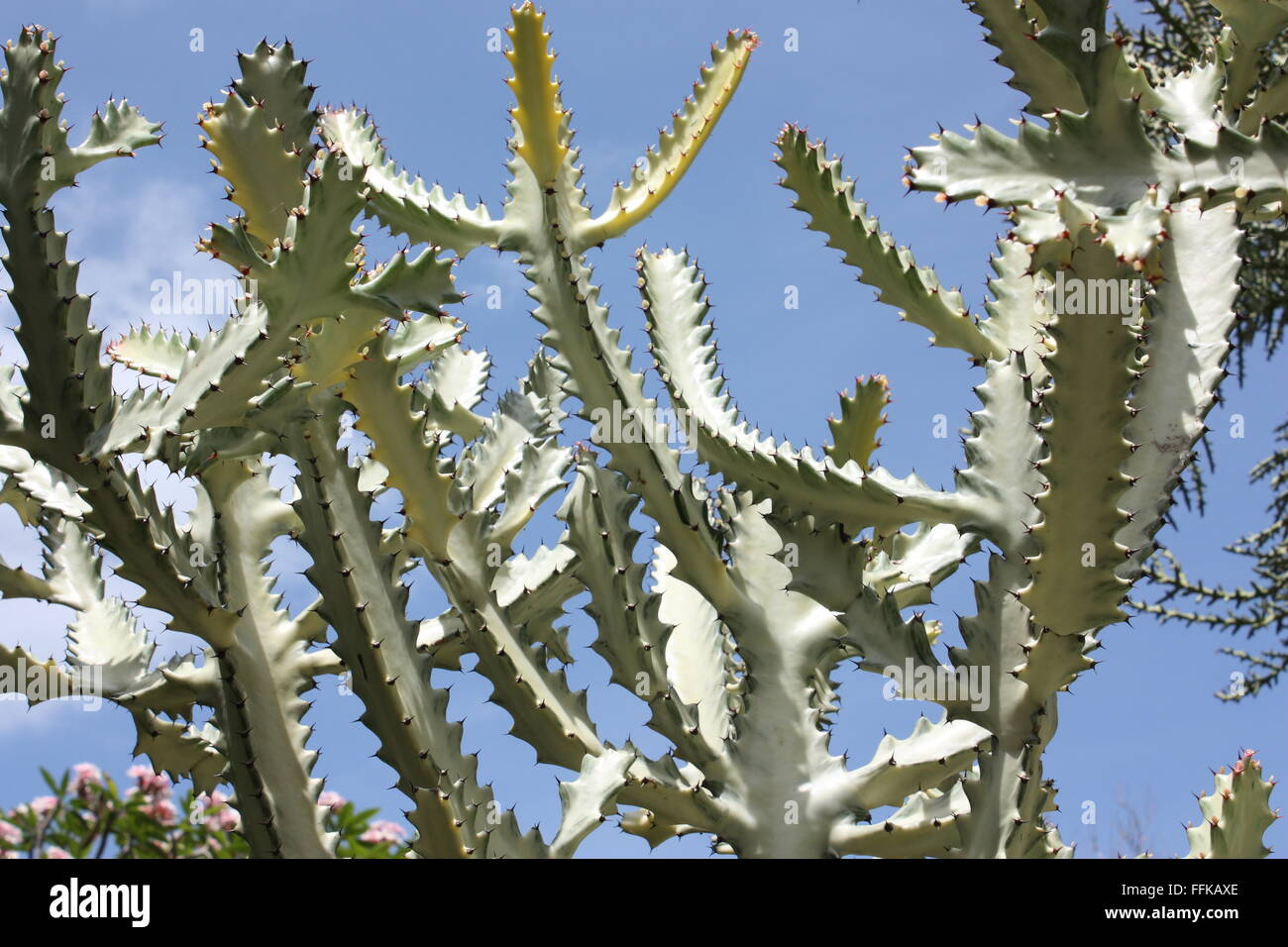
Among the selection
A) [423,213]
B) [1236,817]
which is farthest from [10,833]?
[1236,817]

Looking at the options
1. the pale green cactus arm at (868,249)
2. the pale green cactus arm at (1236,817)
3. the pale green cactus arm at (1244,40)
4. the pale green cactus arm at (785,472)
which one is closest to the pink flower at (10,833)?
the pale green cactus arm at (785,472)

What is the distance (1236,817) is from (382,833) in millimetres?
4082

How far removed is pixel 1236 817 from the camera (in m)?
2.85

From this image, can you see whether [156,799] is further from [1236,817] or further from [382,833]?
[1236,817]

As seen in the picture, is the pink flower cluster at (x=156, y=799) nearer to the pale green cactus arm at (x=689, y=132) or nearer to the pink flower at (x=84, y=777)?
the pink flower at (x=84, y=777)

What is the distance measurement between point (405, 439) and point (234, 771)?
0.79 metres

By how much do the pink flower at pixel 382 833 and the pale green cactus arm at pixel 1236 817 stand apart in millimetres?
3829

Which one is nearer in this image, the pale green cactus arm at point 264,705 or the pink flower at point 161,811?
the pale green cactus arm at point 264,705

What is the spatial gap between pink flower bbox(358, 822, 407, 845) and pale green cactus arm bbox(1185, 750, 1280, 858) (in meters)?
3.83

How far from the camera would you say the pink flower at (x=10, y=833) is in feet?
19.1

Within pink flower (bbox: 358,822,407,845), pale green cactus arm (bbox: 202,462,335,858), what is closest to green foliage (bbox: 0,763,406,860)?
pink flower (bbox: 358,822,407,845)

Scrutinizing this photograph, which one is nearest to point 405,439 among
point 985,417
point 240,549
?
point 240,549

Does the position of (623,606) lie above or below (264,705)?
above

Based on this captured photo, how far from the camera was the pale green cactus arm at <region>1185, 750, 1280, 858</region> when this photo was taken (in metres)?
2.83
